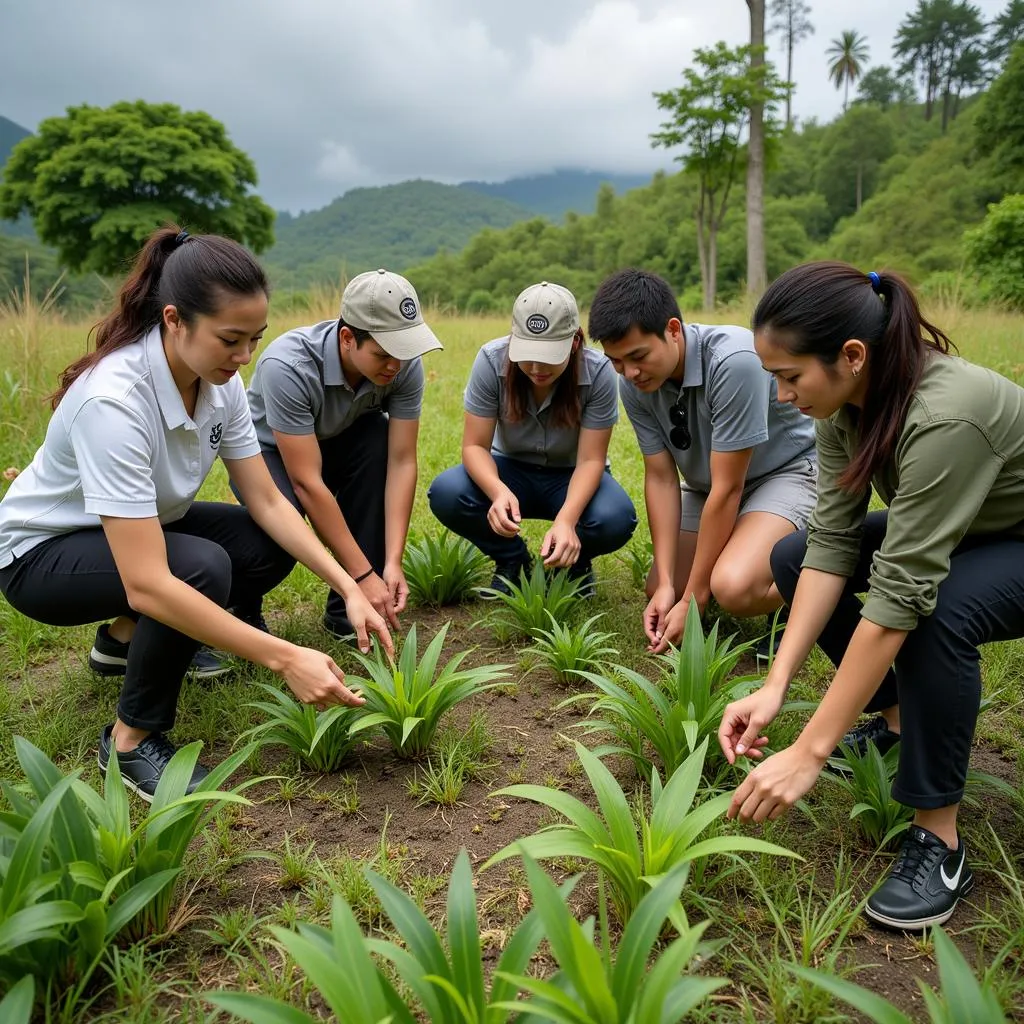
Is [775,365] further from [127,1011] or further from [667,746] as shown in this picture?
[127,1011]

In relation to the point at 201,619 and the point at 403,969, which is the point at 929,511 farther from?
the point at 201,619

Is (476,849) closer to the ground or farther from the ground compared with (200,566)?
closer to the ground

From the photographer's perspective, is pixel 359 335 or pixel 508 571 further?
pixel 508 571

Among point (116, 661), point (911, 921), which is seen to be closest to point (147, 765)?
point (116, 661)

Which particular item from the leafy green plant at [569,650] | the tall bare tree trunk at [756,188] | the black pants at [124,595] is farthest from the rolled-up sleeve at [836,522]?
the tall bare tree trunk at [756,188]

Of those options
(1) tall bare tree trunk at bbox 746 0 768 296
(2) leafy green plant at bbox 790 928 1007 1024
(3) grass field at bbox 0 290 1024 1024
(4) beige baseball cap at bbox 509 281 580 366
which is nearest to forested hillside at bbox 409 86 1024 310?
(1) tall bare tree trunk at bbox 746 0 768 296

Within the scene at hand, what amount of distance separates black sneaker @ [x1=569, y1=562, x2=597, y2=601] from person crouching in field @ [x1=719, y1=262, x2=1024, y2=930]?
1.67m

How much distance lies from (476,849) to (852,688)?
1.03 meters

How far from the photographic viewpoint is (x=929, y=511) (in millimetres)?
1693

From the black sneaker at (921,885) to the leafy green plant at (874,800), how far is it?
0.09m

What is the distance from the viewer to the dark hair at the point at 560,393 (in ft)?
11.3

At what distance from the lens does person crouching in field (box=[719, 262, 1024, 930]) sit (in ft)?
5.56

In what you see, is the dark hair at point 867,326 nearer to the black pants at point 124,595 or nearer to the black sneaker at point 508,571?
the black pants at point 124,595

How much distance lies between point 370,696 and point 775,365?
1.47 m
